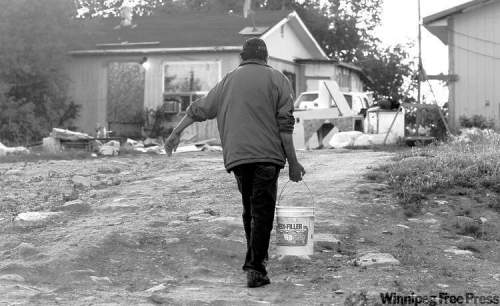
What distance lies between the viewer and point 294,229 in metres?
7.16

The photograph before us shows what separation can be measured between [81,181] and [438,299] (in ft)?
24.6

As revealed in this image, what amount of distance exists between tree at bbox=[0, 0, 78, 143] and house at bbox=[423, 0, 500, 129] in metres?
12.1

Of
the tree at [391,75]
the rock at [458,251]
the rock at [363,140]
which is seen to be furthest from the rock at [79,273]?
the tree at [391,75]

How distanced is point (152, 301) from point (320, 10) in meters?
39.4

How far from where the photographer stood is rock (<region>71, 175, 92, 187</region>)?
40.2 ft

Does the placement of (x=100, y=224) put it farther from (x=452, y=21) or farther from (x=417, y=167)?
(x=452, y=21)

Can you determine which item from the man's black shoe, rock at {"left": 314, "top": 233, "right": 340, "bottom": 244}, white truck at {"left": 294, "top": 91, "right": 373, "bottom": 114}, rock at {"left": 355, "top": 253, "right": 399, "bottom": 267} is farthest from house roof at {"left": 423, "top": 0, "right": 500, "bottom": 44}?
the man's black shoe

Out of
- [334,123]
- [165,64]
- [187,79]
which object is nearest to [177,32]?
[165,64]

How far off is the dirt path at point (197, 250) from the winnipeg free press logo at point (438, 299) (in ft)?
0.43

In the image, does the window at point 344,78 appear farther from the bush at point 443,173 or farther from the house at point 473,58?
the bush at point 443,173

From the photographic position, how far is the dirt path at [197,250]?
6504 mm

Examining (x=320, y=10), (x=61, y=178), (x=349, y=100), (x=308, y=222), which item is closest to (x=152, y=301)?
(x=308, y=222)

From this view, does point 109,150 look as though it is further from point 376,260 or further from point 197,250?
point 376,260

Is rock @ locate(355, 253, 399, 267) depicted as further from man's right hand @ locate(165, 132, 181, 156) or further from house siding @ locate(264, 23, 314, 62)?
house siding @ locate(264, 23, 314, 62)
